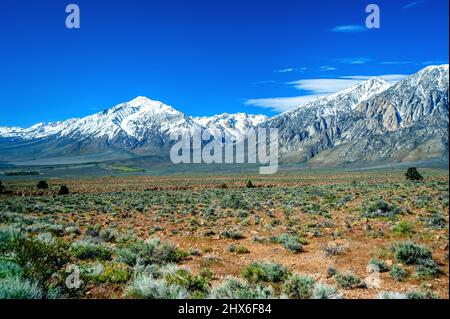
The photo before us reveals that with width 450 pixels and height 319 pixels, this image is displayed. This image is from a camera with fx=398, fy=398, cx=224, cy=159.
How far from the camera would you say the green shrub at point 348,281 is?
9.47 meters

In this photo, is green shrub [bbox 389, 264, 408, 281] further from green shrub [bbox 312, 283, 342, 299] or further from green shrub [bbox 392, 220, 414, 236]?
green shrub [bbox 392, 220, 414, 236]

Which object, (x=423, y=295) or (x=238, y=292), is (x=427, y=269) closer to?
(x=423, y=295)

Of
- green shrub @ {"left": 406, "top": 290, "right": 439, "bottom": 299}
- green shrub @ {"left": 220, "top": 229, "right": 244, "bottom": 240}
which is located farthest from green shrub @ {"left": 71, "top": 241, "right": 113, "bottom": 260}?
green shrub @ {"left": 406, "top": 290, "right": 439, "bottom": 299}

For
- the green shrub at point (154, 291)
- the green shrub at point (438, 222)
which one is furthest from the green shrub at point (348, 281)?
the green shrub at point (438, 222)

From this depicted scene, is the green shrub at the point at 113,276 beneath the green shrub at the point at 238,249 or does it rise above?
above

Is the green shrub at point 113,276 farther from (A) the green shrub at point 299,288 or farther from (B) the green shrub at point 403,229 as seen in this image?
(B) the green shrub at point 403,229

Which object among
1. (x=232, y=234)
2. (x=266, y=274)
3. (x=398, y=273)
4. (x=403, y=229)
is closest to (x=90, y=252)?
(x=266, y=274)

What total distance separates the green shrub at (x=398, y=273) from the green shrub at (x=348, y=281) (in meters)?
0.99

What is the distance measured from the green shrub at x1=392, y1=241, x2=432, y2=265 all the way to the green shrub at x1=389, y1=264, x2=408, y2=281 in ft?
2.90

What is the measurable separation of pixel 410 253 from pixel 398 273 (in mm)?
1572

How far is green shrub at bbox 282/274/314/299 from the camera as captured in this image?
331 inches
